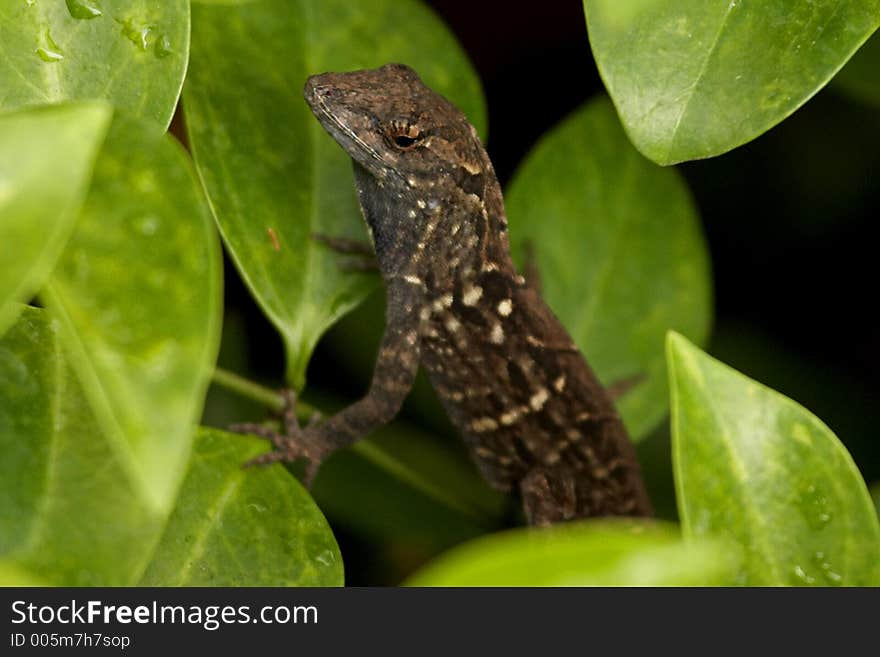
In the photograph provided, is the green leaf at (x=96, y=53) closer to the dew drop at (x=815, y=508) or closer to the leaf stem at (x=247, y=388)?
the leaf stem at (x=247, y=388)

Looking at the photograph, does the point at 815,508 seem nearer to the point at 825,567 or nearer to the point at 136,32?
the point at 825,567

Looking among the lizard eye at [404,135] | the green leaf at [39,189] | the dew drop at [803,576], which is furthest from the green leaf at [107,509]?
the lizard eye at [404,135]

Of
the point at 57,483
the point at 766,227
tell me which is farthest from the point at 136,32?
the point at 766,227

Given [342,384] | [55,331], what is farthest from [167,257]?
[342,384]

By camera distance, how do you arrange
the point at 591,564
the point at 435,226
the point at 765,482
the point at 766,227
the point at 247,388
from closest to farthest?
the point at 591,564 < the point at 765,482 < the point at 247,388 < the point at 435,226 < the point at 766,227

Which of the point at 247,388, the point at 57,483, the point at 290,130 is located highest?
the point at 290,130

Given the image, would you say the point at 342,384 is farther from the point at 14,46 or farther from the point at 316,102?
the point at 14,46
